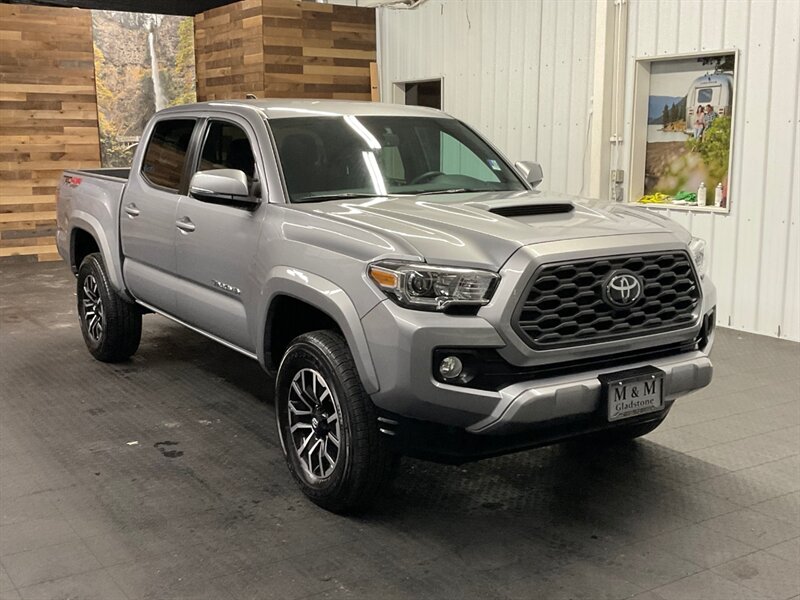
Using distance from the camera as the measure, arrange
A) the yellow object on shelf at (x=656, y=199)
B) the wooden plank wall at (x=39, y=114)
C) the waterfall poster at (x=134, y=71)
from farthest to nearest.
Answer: the waterfall poster at (x=134, y=71), the wooden plank wall at (x=39, y=114), the yellow object on shelf at (x=656, y=199)

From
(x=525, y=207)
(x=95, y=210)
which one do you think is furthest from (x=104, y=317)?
(x=525, y=207)

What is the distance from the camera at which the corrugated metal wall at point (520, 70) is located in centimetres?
830

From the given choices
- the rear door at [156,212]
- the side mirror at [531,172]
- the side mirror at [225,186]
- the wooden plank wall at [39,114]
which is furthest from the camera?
the wooden plank wall at [39,114]

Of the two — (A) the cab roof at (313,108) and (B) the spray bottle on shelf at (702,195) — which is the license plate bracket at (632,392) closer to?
(A) the cab roof at (313,108)

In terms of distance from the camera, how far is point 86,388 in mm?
5445

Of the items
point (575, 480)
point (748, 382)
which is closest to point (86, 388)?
point (575, 480)

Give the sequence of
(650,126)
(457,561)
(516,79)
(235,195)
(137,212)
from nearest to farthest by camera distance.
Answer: (457,561), (235,195), (137,212), (650,126), (516,79)

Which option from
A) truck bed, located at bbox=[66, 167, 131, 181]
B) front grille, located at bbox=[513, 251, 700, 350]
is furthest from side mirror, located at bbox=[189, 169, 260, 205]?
truck bed, located at bbox=[66, 167, 131, 181]

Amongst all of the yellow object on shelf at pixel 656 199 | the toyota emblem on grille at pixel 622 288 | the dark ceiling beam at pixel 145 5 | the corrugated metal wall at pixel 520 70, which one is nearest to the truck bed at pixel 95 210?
the toyota emblem on grille at pixel 622 288

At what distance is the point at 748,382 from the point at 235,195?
3.62m

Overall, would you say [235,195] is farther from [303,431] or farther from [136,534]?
[136,534]

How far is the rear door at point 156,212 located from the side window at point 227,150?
213 millimetres

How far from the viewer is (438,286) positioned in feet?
10.2

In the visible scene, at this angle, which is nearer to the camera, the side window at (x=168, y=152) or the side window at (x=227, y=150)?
the side window at (x=227, y=150)
